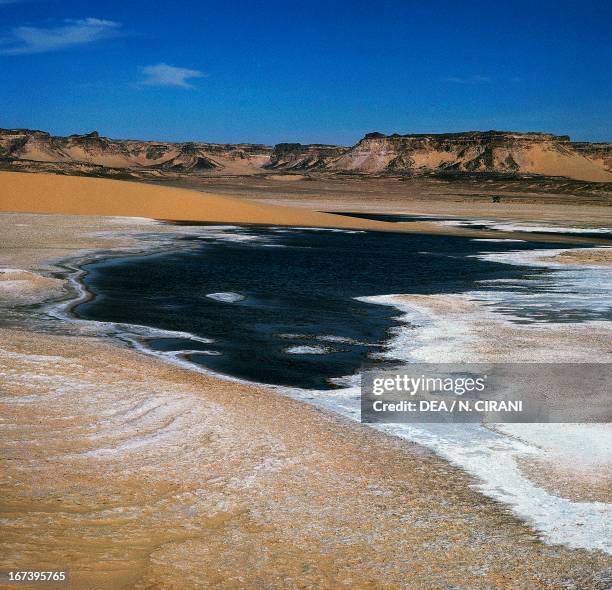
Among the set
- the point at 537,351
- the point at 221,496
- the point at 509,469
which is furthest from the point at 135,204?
the point at 221,496

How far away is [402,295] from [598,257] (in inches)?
346

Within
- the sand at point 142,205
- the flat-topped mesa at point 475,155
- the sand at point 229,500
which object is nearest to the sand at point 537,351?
the sand at point 229,500

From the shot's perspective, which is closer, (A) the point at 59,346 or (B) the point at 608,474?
(B) the point at 608,474

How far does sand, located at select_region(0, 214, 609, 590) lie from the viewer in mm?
4273

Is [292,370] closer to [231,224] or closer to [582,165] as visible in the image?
[231,224]

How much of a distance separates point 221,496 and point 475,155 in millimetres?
166451

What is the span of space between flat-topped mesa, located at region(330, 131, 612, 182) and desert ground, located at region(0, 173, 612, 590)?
149 meters

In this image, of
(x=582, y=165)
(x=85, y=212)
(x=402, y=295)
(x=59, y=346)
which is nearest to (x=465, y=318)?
(x=402, y=295)

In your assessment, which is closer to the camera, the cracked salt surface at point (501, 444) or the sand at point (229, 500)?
the sand at point (229, 500)

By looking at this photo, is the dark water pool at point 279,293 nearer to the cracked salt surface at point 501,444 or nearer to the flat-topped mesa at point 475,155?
the cracked salt surface at point 501,444

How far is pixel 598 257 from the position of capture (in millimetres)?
21344

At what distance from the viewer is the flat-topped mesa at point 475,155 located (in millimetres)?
159000

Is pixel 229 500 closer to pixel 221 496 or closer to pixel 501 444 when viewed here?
pixel 221 496

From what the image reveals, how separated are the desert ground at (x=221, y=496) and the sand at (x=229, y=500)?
0.04 feet
